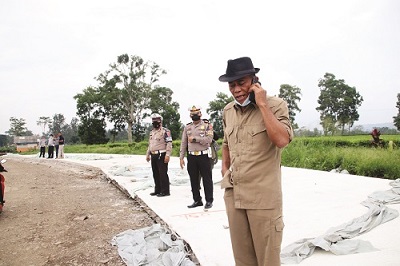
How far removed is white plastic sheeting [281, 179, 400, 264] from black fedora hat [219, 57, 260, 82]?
6.72ft

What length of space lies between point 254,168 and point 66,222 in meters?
4.75

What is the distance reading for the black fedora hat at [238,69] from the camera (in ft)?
6.61

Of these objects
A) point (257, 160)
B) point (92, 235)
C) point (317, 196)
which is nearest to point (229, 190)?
point (257, 160)

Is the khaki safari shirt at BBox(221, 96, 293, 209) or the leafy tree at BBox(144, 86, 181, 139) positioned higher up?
the leafy tree at BBox(144, 86, 181, 139)

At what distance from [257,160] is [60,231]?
4293mm

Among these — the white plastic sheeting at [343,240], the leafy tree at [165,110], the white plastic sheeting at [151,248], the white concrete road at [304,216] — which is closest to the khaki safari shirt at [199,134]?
the white concrete road at [304,216]

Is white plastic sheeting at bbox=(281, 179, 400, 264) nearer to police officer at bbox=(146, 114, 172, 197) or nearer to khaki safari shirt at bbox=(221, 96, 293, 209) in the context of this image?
khaki safari shirt at bbox=(221, 96, 293, 209)

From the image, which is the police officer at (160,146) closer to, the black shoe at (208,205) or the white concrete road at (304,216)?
the white concrete road at (304,216)

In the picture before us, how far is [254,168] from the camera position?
196 centimetres

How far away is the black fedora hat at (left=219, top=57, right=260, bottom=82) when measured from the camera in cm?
201

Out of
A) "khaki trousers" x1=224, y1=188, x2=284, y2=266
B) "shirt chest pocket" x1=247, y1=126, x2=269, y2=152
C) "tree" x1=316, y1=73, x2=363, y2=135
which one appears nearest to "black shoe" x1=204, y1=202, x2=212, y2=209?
"khaki trousers" x1=224, y1=188, x2=284, y2=266

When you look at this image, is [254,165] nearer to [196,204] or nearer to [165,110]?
[196,204]

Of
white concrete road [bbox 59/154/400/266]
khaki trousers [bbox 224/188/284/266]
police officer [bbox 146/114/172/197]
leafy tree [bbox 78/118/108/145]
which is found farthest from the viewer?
leafy tree [bbox 78/118/108/145]

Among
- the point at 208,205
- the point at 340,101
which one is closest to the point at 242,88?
the point at 208,205
